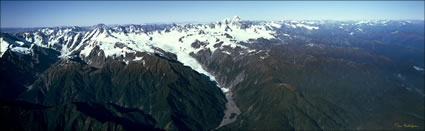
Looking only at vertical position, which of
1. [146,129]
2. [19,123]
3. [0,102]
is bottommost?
[146,129]

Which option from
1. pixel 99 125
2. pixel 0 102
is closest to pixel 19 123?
pixel 0 102

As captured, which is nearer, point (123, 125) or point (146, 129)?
point (123, 125)

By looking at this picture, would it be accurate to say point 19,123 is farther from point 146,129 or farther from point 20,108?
point 146,129

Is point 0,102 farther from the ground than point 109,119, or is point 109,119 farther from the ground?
point 0,102

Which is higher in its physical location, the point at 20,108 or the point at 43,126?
the point at 20,108

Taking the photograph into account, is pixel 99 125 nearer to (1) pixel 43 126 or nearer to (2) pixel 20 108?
(1) pixel 43 126

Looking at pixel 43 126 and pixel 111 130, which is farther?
pixel 43 126

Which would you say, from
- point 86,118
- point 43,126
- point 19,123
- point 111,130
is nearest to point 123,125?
point 111,130

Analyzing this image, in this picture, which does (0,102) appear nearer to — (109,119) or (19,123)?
(19,123)

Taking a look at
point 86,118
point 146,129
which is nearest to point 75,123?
point 86,118
